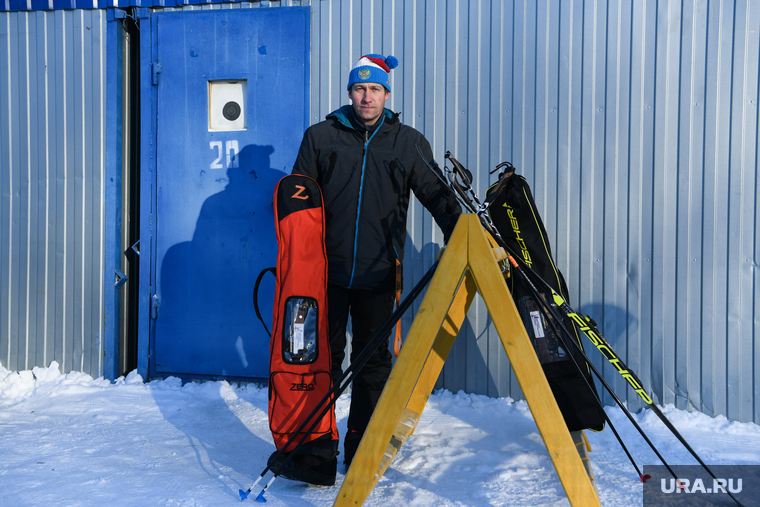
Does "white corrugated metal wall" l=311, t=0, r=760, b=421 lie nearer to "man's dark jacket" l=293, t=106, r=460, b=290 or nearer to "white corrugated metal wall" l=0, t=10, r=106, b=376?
"man's dark jacket" l=293, t=106, r=460, b=290

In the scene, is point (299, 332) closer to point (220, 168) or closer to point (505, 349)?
point (505, 349)

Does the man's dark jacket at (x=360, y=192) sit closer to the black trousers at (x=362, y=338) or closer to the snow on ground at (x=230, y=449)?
the black trousers at (x=362, y=338)

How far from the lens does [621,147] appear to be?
274 cm

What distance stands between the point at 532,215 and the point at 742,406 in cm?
168

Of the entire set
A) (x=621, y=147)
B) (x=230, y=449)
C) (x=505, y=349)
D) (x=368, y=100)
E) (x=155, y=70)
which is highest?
(x=155, y=70)

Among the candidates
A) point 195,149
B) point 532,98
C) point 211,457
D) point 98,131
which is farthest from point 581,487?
point 98,131

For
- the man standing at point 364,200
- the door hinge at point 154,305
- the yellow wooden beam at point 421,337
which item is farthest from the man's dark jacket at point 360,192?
the door hinge at point 154,305

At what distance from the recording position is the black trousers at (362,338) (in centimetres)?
216

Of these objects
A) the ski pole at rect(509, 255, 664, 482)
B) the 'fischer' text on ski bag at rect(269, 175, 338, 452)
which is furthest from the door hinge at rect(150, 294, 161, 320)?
the ski pole at rect(509, 255, 664, 482)

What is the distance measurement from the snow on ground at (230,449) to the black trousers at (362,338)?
0.28m

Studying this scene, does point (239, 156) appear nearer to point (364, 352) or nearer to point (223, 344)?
point (223, 344)

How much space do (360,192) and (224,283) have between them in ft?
4.71

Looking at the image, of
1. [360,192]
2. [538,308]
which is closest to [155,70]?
[360,192]

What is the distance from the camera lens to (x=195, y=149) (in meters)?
3.12
